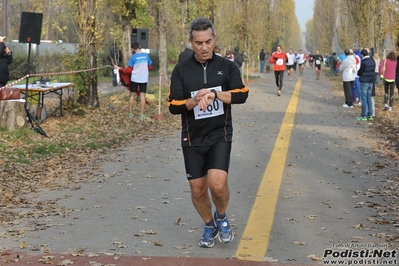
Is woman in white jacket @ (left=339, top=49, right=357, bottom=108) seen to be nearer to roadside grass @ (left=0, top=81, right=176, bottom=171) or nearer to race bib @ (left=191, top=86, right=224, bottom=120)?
roadside grass @ (left=0, top=81, right=176, bottom=171)

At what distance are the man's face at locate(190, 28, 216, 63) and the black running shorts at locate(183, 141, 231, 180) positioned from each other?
791mm

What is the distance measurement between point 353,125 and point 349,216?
10.9 metres

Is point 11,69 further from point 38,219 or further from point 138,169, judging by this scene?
point 38,219

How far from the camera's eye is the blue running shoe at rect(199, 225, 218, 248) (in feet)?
22.0

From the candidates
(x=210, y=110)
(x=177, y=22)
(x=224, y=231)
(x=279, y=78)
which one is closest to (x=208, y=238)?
(x=224, y=231)

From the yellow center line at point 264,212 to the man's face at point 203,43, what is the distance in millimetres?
1753

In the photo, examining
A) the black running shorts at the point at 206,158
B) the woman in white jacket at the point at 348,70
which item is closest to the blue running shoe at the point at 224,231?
the black running shorts at the point at 206,158

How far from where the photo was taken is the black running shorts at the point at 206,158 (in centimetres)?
652

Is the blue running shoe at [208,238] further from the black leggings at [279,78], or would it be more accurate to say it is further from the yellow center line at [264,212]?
the black leggings at [279,78]

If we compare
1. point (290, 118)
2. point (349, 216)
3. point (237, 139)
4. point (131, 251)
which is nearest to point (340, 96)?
point (290, 118)

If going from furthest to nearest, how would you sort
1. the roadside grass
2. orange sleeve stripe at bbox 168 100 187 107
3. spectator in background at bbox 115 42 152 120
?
spectator in background at bbox 115 42 152 120 < the roadside grass < orange sleeve stripe at bbox 168 100 187 107

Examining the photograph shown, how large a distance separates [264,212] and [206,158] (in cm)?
184

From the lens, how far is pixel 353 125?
61.5 ft

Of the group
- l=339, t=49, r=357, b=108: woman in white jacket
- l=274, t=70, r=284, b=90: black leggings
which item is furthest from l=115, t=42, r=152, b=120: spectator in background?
l=274, t=70, r=284, b=90: black leggings
